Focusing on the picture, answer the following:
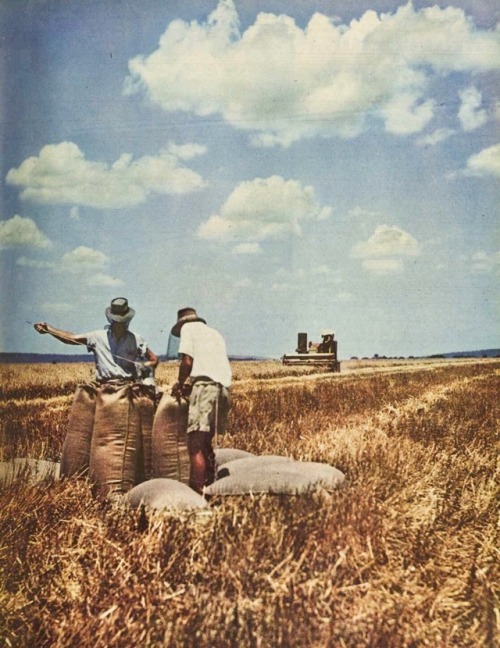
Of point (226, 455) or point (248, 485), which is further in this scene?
point (226, 455)

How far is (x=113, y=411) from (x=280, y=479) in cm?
130

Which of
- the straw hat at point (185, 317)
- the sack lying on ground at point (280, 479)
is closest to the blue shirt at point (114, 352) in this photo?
the straw hat at point (185, 317)

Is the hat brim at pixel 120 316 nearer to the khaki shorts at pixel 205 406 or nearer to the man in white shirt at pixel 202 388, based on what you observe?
the man in white shirt at pixel 202 388

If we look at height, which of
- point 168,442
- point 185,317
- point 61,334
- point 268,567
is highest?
point 185,317

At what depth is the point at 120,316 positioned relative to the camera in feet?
14.7

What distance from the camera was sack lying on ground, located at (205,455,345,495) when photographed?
339 centimetres

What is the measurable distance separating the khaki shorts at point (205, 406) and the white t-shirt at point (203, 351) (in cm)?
6

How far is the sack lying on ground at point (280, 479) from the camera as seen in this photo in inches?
133

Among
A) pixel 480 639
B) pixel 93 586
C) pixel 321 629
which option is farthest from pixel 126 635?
pixel 480 639

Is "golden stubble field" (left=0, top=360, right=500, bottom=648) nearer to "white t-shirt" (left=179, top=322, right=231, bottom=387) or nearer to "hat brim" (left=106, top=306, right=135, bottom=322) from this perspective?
"white t-shirt" (left=179, top=322, right=231, bottom=387)

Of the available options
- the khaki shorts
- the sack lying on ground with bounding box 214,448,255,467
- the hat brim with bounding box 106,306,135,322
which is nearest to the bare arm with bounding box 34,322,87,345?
the hat brim with bounding box 106,306,135,322

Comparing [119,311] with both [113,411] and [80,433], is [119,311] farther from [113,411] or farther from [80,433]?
[80,433]

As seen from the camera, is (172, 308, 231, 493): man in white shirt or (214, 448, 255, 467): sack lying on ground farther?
(214, 448, 255, 467): sack lying on ground

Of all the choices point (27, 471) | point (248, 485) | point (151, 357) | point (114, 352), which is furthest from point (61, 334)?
point (248, 485)
